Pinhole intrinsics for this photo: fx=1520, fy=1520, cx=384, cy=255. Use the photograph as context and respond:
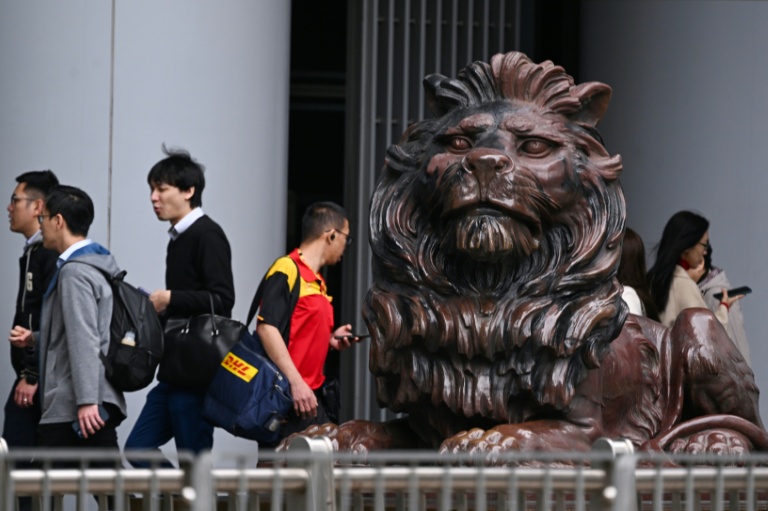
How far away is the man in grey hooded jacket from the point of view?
5.88 meters

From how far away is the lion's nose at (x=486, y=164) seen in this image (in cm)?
429

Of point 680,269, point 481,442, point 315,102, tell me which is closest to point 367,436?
point 481,442

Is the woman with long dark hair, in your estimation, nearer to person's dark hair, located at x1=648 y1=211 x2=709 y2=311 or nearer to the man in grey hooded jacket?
person's dark hair, located at x1=648 y1=211 x2=709 y2=311

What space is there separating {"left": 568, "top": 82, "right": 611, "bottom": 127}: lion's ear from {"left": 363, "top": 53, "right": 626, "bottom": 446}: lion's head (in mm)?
37

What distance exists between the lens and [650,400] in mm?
4773

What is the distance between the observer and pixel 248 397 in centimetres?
605

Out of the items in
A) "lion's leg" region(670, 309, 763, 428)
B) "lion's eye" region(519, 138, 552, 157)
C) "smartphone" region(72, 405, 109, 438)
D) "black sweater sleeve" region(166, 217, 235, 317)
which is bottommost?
"smartphone" region(72, 405, 109, 438)

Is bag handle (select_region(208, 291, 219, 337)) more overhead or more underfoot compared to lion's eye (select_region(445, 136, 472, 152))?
more underfoot

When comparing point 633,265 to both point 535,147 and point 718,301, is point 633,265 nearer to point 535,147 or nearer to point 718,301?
point 718,301

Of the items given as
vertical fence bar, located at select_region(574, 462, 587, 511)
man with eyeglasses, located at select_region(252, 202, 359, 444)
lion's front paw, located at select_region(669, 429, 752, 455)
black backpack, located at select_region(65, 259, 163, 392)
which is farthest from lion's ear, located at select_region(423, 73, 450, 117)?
vertical fence bar, located at select_region(574, 462, 587, 511)

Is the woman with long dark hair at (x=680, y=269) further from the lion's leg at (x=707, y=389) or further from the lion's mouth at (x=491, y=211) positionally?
the lion's mouth at (x=491, y=211)

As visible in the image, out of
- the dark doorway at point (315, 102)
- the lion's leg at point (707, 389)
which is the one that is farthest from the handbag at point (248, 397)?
the dark doorway at point (315, 102)

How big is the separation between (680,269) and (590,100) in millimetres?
2499

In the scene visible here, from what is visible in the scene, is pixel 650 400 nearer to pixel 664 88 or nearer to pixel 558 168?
pixel 558 168
